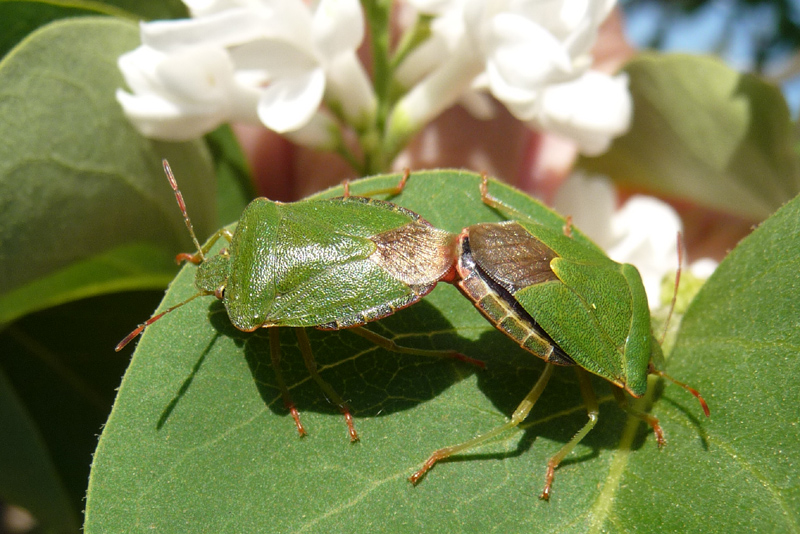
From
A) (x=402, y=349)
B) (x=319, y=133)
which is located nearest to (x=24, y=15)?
(x=319, y=133)

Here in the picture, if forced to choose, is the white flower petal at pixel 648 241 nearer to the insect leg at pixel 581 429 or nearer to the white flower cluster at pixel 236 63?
the insect leg at pixel 581 429

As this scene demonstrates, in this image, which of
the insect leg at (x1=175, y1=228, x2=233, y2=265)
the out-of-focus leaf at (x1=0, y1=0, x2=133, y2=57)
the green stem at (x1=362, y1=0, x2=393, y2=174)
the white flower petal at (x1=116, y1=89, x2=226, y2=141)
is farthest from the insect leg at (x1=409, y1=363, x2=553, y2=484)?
the out-of-focus leaf at (x1=0, y1=0, x2=133, y2=57)

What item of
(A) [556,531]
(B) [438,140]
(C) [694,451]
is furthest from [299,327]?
(B) [438,140]

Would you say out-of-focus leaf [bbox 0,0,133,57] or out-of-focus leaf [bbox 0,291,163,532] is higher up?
out-of-focus leaf [bbox 0,0,133,57]

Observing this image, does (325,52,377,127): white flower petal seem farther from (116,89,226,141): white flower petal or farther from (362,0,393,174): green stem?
(116,89,226,141): white flower petal

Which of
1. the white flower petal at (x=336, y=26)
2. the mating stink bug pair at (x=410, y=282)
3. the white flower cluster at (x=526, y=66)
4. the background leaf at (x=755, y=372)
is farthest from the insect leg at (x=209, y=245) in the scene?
the background leaf at (x=755, y=372)

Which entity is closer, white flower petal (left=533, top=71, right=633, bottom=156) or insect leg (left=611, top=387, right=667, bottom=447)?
insect leg (left=611, top=387, right=667, bottom=447)
